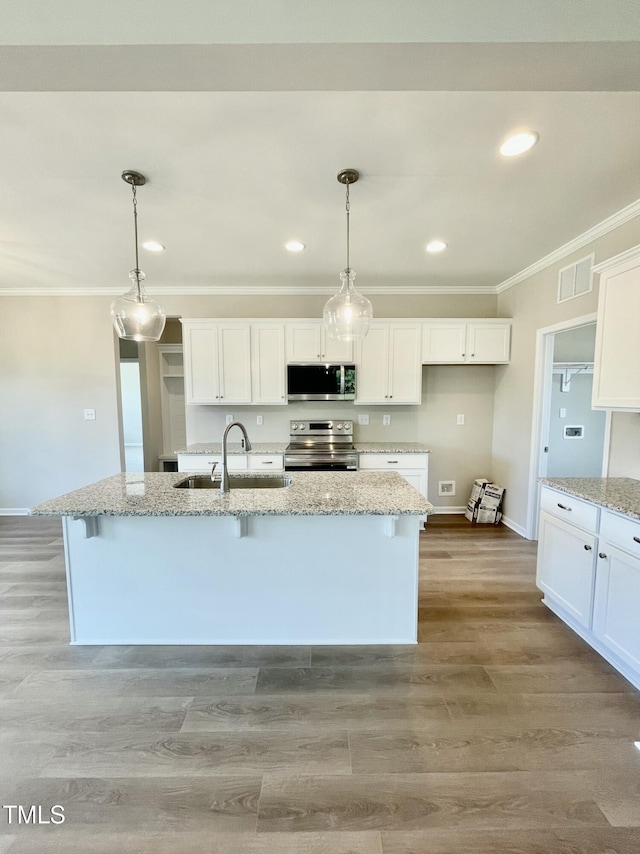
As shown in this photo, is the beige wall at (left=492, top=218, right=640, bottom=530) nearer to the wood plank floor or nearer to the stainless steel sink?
the wood plank floor

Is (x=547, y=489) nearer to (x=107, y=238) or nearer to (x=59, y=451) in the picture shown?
(x=107, y=238)

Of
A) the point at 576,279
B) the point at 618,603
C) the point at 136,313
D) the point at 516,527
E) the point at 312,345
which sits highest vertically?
the point at 576,279

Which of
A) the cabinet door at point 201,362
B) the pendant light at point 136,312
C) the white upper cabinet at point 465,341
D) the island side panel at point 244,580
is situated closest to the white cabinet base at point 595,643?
the island side panel at point 244,580

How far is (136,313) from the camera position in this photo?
213 cm

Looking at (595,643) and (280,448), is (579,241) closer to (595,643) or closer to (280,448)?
→ (595,643)

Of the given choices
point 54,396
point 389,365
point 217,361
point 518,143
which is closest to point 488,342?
point 389,365

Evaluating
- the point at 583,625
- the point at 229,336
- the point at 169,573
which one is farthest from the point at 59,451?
the point at 583,625

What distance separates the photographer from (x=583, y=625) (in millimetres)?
2033

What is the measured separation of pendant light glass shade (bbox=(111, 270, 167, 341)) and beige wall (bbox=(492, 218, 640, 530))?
3.29 m

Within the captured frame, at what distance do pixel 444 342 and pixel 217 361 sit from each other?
259 centimetres

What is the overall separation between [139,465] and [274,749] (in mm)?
4580

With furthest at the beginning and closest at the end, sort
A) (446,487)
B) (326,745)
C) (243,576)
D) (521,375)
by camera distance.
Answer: (446,487) < (521,375) < (243,576) < (326,745)

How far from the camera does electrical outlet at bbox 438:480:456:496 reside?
426 centimetres

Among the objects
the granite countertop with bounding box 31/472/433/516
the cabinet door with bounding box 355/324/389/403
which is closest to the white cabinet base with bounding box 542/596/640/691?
the granite countertop with bounding box 31/472/433/516
